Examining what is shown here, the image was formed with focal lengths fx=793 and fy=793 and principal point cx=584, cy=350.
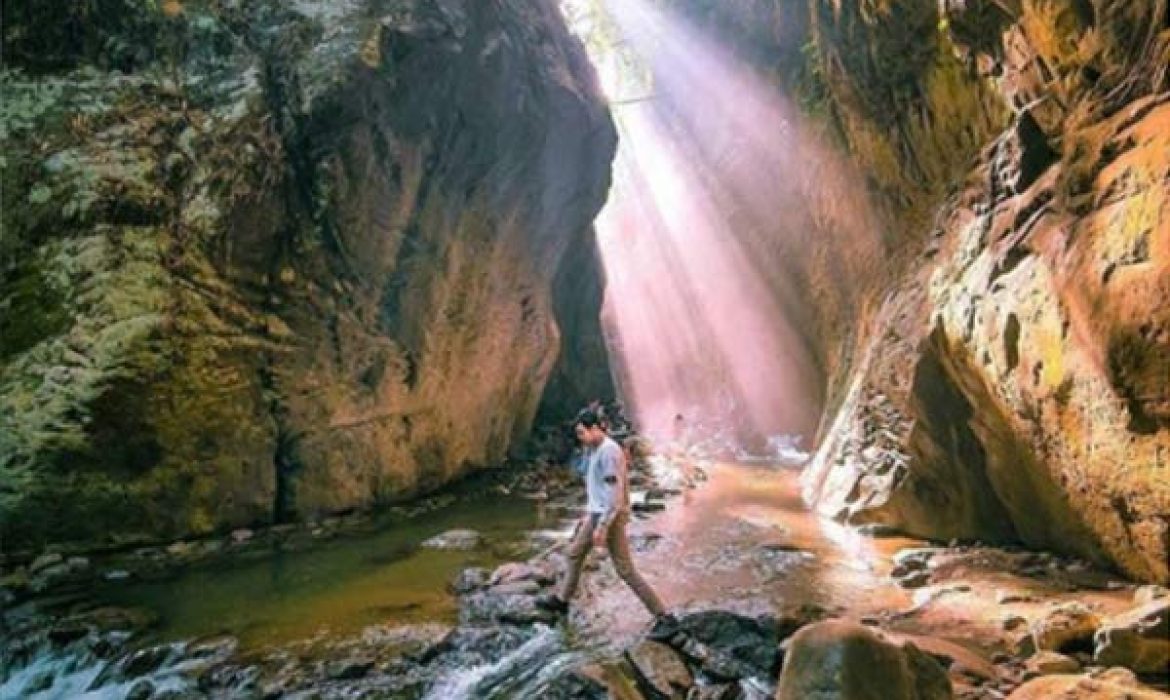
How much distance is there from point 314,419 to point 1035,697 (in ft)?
34.4

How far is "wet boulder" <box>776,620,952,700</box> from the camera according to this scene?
418cm

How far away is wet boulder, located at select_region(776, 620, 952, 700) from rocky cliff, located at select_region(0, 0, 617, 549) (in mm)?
8958

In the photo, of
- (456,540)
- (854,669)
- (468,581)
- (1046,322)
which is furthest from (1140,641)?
(456,540)

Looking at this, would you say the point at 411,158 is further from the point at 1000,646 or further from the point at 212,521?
the point at 1000,646

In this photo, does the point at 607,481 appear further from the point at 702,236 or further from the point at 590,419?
the point at 702,236

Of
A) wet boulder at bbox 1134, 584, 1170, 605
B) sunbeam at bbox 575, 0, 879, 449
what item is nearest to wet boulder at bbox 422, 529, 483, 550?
wet boulder at bbox 1134, 584, 1170, 605

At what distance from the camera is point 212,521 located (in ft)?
35.7

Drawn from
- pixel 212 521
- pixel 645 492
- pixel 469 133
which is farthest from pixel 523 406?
pixel 212 521

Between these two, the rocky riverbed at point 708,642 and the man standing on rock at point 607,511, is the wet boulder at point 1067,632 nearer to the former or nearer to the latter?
the rocky riverbed at point 708,642

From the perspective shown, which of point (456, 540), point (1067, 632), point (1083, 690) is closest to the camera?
point (1083, 690)

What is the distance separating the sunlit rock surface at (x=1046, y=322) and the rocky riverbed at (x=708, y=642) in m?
0.66

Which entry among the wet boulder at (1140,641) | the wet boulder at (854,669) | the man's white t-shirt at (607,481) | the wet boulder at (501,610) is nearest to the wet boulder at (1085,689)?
the wet boulder at (1140,641)

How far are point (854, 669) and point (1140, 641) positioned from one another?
231 cm

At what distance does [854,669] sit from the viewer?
420 cm
